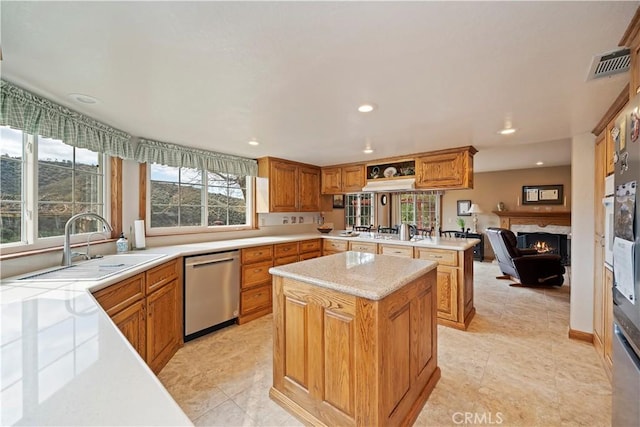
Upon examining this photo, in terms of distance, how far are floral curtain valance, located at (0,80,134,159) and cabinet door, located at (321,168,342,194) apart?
2.94 metres

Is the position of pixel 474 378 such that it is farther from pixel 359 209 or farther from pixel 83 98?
pixel 83 98

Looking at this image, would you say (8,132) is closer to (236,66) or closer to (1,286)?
(1,286)

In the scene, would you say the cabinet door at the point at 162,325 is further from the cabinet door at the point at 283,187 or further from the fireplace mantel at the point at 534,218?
the fireplace mantel at the point at 534,218

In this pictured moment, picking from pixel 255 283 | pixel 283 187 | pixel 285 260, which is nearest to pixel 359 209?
pixel 283 187

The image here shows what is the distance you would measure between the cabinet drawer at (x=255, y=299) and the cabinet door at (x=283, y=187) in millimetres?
1195

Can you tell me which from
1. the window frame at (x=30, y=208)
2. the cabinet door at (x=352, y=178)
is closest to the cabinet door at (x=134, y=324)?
the window frame at (x=30, y=208)

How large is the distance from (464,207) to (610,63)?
6332mm

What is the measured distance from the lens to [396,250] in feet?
11.5

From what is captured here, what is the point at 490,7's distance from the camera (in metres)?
1.07

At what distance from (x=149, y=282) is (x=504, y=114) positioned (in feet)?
10.5

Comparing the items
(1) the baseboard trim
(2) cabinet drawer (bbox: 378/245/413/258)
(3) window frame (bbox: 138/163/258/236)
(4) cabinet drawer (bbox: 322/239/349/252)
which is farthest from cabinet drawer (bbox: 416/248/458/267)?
(3) window frame (bbox: 138/163/258/236)

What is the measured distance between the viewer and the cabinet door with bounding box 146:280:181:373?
2.13 meters

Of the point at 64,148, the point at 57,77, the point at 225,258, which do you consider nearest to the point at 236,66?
the point at 57,77

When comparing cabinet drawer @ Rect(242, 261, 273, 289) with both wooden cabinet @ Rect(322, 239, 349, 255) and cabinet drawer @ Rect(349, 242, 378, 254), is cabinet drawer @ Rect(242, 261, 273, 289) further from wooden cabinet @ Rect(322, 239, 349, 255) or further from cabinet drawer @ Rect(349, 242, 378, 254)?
cabinet drawer @ Rect(349, 242, 378, 254)
